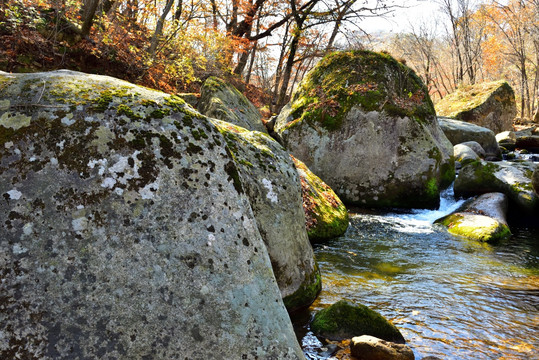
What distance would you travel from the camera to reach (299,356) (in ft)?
6.95

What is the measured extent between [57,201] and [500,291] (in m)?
5.24

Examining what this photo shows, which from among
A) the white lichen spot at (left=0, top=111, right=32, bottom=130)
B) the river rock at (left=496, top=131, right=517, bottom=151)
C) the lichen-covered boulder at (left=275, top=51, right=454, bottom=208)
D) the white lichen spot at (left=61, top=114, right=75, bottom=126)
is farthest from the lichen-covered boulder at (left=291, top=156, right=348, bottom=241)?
the river rock at (left=496, top=131, right=517, bottom=151)

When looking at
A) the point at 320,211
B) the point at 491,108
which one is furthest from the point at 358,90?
the point at 491,108

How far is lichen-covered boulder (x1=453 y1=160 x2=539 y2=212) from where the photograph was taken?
8914mm

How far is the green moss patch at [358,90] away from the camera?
992cm

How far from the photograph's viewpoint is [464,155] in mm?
11688

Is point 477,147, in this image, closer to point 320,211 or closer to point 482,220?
point 482,220

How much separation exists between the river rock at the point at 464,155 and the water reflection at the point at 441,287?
12.4ft

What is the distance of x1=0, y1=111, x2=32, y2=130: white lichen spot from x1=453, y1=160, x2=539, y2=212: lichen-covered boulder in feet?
32.9

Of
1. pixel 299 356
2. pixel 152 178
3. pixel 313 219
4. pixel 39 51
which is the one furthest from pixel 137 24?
pixel 299 356

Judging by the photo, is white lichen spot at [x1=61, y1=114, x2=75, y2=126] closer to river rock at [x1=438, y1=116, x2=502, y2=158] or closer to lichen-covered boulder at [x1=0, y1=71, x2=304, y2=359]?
lichen-covered boulder at [x1=0, y1=71, x2=304, y2=359]

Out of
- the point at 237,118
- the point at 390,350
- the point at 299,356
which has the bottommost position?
the point at 390,350

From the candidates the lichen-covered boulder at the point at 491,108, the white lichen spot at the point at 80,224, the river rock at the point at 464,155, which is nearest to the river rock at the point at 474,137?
the river rock at the point at 464,155

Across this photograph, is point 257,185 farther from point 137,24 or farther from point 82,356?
point 137,24
